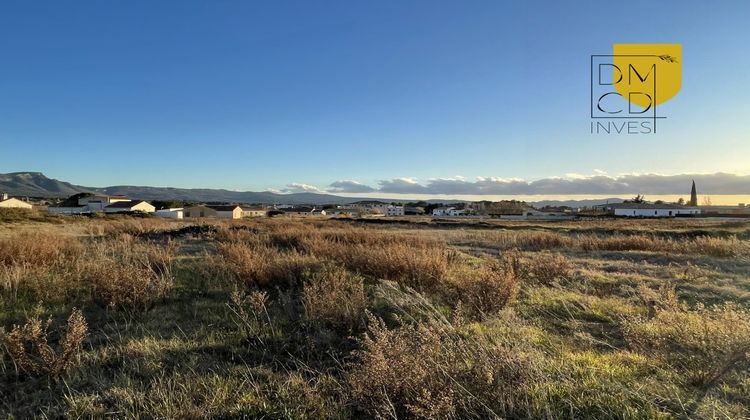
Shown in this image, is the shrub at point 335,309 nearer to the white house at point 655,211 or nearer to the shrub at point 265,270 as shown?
the shrub at point 265,270

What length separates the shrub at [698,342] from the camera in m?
3.14

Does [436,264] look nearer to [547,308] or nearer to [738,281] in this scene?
[547,308]

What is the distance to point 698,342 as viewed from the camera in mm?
3613

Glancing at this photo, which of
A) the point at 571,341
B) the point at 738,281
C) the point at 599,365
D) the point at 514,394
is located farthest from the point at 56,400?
the point at 738,281

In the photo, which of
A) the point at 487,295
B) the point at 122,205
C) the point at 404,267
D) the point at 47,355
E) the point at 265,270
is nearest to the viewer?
the point at 47,355

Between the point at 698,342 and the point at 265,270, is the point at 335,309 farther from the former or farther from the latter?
the point at 698,342

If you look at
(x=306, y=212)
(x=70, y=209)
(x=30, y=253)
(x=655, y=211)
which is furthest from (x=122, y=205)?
(x=655, y=211)

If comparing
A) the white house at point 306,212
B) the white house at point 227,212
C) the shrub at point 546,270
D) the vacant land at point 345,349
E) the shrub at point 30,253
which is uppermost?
the shrub at point 30,253

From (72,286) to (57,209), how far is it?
315 feet

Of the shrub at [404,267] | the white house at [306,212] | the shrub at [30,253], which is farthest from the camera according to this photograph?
the white house at [306,212]

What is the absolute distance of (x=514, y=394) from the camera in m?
2.57

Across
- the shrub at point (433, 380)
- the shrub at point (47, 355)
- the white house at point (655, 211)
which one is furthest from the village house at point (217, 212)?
the white house at point (655, 211)

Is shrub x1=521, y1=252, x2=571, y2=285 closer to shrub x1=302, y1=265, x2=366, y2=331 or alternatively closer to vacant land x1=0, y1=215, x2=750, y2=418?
vacant land x1=0, y1=215, x2=750, y2=418

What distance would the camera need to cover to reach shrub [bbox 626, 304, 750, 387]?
3.14 meters
